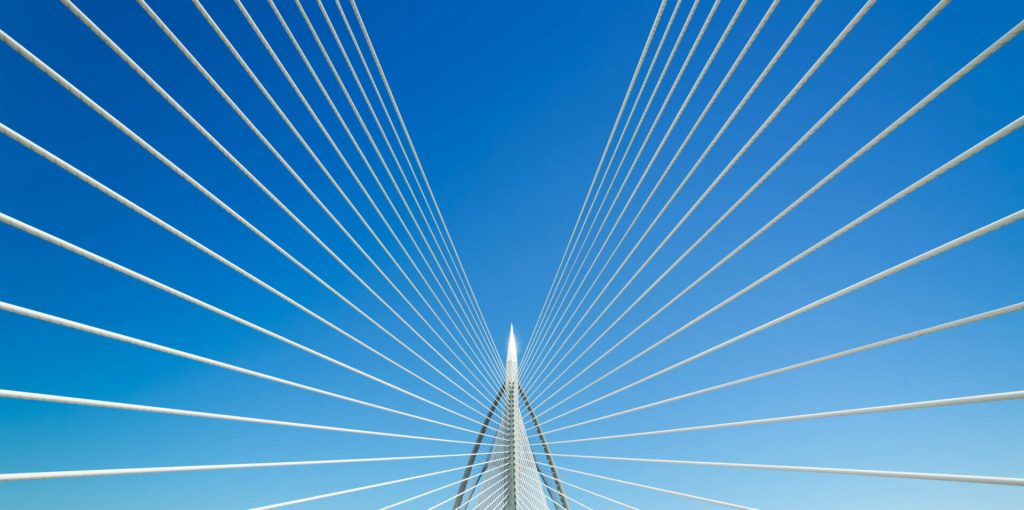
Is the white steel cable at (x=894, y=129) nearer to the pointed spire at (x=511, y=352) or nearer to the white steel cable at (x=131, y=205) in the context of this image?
the white steel cable at (x=131, y=205)

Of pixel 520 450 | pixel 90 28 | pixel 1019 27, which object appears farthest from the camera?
pixel 520 450

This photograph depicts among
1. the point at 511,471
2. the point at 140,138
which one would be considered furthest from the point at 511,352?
the point at 140,138

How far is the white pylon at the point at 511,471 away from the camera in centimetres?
397

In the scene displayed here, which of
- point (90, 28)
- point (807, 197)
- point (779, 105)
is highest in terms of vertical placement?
point (779, 105)

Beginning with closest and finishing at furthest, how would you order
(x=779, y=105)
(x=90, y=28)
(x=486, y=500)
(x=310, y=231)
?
1. (x=90, y=28)
2. (x=779, y=105)
3. (x=310, y=231)
4. (x=486, y=500)

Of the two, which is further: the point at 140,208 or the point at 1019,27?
the point at 140,208

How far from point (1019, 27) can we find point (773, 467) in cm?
123

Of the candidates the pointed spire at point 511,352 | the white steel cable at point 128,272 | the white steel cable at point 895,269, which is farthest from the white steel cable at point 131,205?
the pointed spire at point 511,352

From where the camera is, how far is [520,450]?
15.4ft

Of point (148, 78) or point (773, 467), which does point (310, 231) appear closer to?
point (148, 78)

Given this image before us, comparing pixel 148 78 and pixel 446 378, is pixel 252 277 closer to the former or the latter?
pixel 148 78

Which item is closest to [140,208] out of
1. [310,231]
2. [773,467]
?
[310,231]

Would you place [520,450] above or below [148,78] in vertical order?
below

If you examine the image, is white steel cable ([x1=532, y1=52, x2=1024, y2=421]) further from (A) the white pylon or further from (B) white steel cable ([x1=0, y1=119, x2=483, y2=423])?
(A) the white pylon
